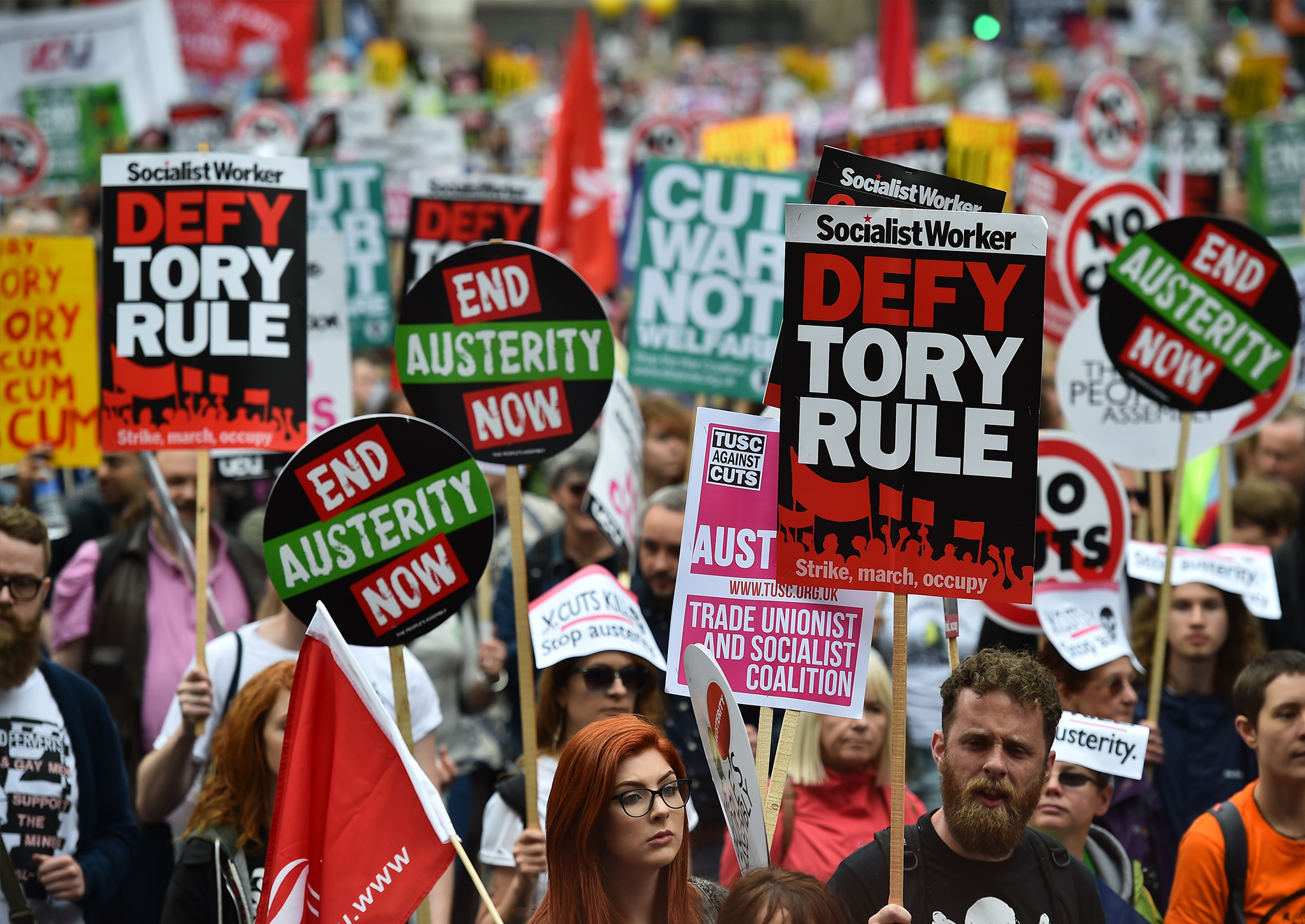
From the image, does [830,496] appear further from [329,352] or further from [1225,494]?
[1225,494]

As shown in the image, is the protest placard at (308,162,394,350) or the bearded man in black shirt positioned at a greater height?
the protest placard at (308,162,394,350)

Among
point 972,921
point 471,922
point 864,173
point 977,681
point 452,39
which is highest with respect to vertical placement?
point 452,39

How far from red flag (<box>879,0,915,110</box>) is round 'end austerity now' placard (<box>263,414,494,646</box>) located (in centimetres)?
1228

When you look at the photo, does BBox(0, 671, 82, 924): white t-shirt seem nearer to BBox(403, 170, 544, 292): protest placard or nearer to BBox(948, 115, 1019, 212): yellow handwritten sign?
BBox(403, 170, 544, 292): protest placard

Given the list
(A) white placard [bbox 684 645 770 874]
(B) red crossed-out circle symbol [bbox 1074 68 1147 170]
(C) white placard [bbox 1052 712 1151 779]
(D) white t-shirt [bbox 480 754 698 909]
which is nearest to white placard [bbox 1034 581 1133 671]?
(C) white placard [bbox 1052 712 1151 779]

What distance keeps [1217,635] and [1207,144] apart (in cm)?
875

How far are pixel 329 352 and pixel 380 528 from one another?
103 inches

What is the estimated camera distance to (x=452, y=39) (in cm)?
5234

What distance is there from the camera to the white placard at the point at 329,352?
254 inches

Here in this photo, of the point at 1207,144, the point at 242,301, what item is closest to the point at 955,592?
the point at 242,301

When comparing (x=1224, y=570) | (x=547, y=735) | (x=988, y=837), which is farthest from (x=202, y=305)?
(x=1224, y=570)

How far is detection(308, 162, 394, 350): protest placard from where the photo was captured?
9.02 m

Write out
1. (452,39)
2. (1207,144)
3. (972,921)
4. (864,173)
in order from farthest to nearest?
(452,39) → (1207,144) → (864,173) → (972,921)

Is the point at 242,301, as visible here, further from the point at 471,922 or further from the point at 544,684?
the point at 471,922
